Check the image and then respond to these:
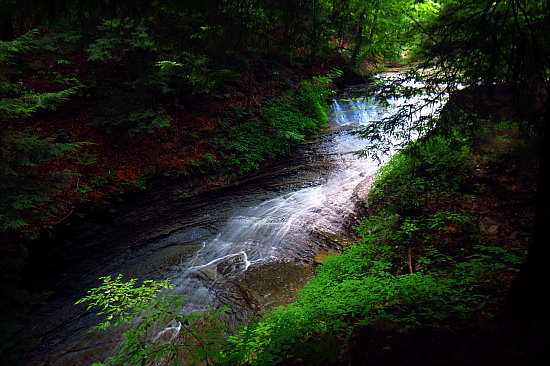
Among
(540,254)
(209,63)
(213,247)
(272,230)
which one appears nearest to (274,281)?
(272,230)

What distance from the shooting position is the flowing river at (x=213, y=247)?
6027 mm

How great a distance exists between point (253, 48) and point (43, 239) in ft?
25.2

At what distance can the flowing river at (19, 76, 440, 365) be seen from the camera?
237 inches

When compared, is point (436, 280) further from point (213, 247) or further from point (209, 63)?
point (209, 63)

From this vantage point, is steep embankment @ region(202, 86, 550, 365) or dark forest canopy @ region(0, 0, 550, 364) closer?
steep embankment @ region(202, 86, 550, 365)

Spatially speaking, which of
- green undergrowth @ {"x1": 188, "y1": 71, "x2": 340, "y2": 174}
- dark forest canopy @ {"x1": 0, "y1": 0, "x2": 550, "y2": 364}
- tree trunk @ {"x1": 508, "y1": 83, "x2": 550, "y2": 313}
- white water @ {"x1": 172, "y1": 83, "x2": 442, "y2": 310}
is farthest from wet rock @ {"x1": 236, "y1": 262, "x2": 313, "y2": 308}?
green undergrowth @ {"x1": 188, "y1": 71, "x2": 340, "y2": 174}

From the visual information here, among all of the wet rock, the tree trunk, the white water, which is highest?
the tree trunk

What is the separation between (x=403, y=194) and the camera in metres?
7.66

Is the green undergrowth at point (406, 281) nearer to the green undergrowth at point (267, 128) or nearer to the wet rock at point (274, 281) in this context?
the wet rock at point (274, 281)

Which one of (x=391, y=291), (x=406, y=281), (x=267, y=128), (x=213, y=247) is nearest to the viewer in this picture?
(x=391, y=291)

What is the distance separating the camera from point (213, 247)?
8.20 m

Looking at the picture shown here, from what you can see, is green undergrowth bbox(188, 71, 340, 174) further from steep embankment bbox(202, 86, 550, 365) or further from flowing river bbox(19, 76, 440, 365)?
steep embankment bbox(202, 86, 550, 365)

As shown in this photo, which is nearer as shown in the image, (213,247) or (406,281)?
(406,281)

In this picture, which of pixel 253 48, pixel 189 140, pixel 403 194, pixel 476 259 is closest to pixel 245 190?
pixel 189 140
